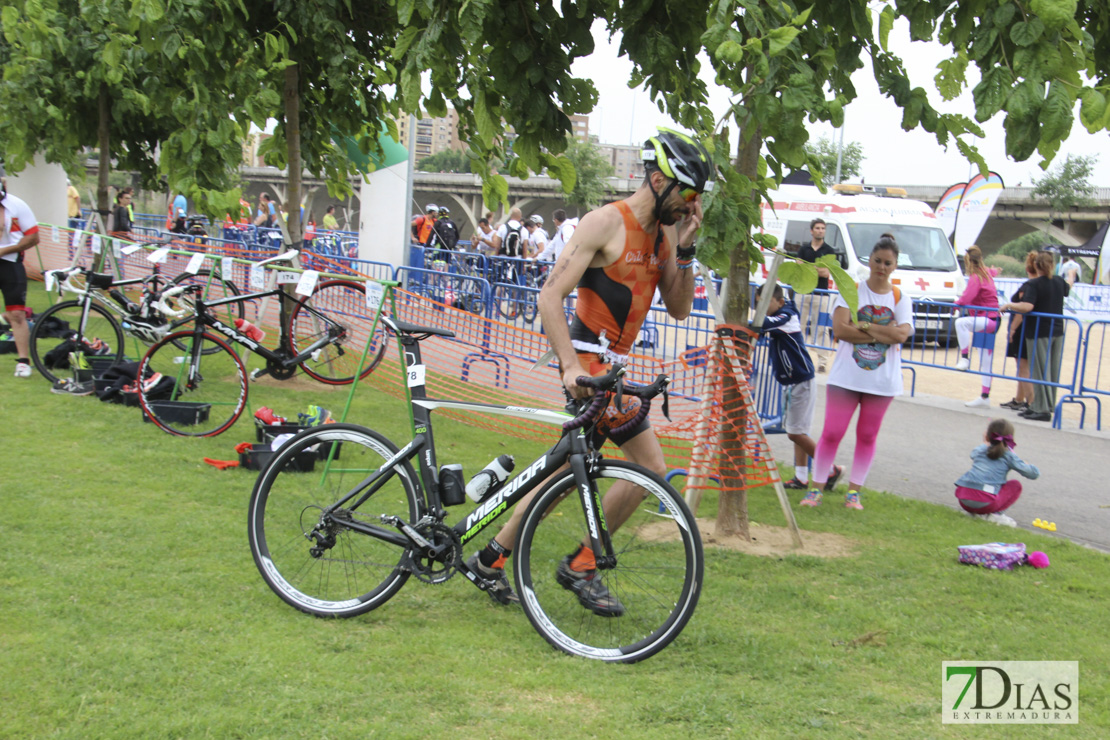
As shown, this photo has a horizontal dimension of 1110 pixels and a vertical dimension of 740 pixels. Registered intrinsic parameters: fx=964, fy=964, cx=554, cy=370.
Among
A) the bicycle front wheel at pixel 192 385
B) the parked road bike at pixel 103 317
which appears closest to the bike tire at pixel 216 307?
the parked road bike at pixel 103 317

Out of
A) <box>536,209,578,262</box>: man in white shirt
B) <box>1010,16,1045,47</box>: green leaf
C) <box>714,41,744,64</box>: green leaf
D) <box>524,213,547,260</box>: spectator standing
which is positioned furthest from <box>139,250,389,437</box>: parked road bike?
<box>524,213,547,260</box>: spectator standing

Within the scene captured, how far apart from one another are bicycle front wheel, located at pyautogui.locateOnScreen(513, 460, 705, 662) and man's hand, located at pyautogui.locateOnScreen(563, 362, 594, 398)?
0.29 metres

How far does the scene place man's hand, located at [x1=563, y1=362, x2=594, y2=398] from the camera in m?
3.83

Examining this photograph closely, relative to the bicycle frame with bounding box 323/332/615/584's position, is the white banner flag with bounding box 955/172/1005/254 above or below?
above

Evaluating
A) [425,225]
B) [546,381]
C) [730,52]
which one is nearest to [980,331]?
[546,381]

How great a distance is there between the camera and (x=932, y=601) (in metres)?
4.89

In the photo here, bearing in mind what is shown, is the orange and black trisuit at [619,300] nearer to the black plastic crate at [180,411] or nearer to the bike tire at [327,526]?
the bike tire at [327,526]

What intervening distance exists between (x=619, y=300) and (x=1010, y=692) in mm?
2221

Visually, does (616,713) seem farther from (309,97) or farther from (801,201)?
(801,201)

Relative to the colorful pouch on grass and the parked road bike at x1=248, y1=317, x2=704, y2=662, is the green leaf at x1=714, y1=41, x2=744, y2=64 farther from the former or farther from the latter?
the colorful pouch on grass

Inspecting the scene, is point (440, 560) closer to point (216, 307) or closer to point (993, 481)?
point (993, 481)

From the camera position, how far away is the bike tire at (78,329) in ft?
30.0

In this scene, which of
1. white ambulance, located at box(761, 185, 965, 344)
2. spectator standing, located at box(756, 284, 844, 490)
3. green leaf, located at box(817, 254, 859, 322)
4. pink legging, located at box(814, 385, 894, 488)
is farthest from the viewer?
white ambulance, located at box(761, 185, 965, 344)

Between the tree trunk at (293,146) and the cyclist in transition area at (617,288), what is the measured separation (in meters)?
5.86
